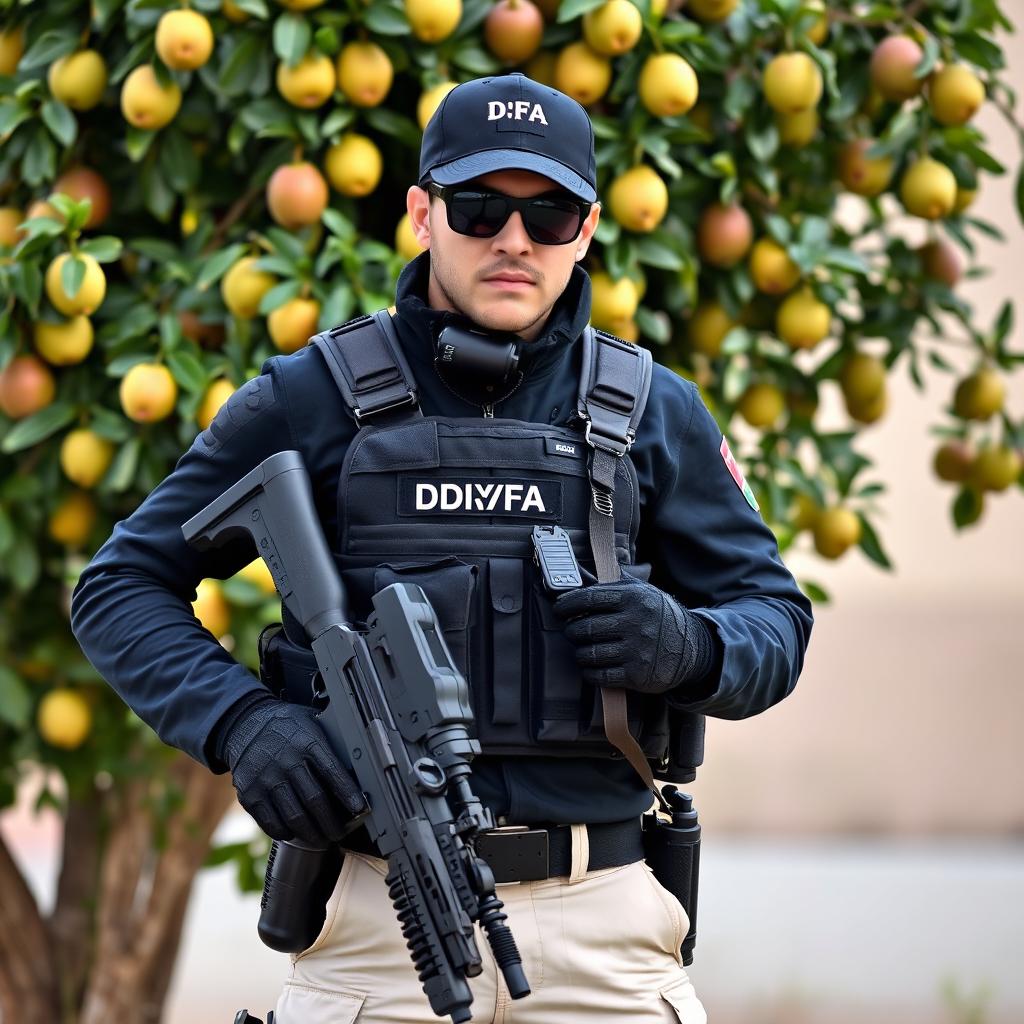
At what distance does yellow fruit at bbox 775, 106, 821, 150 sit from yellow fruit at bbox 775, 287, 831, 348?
0.29m

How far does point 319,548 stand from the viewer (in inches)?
74.3

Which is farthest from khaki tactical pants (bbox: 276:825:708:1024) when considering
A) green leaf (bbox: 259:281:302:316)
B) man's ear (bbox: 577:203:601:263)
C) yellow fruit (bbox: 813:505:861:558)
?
yellow fruit (bbox: 813:505:861:558)

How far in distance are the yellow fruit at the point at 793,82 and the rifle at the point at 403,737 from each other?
1.47 meters

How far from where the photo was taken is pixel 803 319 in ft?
10.3

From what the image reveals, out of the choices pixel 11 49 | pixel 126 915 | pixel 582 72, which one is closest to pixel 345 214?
pixel 582 72

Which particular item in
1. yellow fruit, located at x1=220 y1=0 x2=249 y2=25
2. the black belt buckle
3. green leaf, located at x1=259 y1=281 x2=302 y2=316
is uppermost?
yellow fruit, located at x1=220 y1=0 x2=249 y2=25

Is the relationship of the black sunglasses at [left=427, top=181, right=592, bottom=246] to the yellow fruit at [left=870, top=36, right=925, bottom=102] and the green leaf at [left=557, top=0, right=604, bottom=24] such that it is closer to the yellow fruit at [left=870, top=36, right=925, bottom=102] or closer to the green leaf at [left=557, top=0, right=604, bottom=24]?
the green leaf at [left=557, top=0, right=604, bottom=24]

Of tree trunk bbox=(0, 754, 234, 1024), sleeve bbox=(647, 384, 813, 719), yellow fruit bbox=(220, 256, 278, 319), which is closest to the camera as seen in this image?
sleeve bbox=(647, 384, 813, 719)

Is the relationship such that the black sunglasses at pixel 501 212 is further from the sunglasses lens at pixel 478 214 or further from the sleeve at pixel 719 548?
the sleeve at pixel 719 548

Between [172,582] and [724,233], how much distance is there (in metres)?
1.48

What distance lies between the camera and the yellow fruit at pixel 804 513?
11.2 ft

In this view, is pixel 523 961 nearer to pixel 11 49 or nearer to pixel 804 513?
pixel 804 513

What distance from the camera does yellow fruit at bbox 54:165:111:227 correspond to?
303cm

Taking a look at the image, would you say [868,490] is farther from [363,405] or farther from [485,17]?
[363,405]
